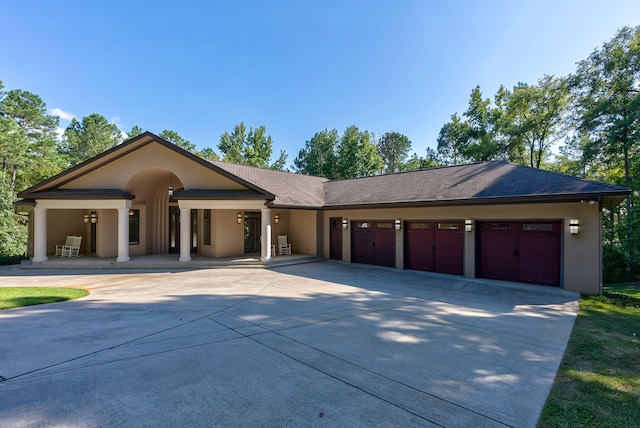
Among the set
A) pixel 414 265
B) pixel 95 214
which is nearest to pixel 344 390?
pixel 414 265

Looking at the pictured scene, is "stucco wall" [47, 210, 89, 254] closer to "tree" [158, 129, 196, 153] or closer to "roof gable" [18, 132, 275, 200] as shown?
"roof gable" [18, 132, 275, 200]

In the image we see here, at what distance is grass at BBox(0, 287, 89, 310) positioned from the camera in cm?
721

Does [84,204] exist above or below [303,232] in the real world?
above

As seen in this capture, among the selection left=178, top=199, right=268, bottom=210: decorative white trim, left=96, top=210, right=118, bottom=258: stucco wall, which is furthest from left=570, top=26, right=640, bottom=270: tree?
left=96, top=210, right=118, bottom=258: stucco wall

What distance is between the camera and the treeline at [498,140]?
19.2 metres

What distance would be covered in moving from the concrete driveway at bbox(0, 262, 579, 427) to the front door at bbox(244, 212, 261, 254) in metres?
7.58

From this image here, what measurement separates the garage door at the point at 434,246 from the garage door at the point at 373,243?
0.77m

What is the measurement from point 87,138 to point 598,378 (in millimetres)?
51895

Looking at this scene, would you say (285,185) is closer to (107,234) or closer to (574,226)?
(107,234)

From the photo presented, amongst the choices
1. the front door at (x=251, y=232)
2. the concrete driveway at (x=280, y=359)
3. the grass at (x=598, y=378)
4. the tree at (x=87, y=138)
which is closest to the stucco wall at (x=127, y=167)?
the front door at (x=251, y=232)

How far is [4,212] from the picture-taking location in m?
20.2

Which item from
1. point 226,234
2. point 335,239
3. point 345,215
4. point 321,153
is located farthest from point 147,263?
point 321,153

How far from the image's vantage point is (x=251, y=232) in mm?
16312

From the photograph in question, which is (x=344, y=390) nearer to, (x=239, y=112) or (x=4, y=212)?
(x=4, y=212)
